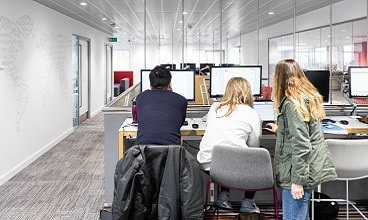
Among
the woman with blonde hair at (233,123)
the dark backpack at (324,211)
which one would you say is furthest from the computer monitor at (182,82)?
the dark backpack at (324,211)

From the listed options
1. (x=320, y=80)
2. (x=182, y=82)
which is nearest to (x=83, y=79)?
(x=182, y=82)

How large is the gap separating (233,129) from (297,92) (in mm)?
605

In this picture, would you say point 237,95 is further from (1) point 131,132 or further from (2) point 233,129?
(1) point 131,132

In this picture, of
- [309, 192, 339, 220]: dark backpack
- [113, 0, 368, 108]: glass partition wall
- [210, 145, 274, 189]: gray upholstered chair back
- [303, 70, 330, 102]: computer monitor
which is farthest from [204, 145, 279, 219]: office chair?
[113, 0, 368, 108]: glass partition wall

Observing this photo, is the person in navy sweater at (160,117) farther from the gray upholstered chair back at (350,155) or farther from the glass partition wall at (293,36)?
the glass partition wall at (293,36)

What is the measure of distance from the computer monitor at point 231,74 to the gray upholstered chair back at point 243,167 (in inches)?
56.5

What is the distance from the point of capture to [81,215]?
151 inches

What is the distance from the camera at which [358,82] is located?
4105 millimetres

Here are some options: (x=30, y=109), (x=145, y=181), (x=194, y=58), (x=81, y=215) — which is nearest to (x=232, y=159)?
(x=145, y=181)

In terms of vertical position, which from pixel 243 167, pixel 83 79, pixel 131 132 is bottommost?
pixel 243 167

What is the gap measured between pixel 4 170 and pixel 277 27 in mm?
7566

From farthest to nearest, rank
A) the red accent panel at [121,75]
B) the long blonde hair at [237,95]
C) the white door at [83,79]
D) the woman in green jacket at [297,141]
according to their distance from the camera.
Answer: the red accent panel at [121,75], the white door at [83,79], the long blonde hair at [237,95], the woman in green jacket at [297,141]

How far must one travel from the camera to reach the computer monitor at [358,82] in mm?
4086

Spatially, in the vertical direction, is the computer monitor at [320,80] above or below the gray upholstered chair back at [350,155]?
above
